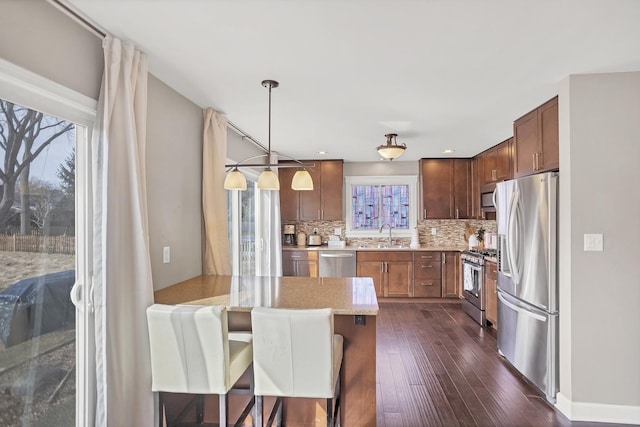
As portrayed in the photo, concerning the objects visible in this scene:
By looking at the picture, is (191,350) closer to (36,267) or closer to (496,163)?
(36,267)

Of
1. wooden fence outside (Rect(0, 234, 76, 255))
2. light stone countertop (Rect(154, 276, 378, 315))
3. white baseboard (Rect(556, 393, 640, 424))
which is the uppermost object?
wooden fence outside (Rect(0, 234, 76, 255))

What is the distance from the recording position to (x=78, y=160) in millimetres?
1755

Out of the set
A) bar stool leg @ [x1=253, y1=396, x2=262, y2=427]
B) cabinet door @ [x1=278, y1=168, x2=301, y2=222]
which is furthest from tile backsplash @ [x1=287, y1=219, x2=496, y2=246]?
bar stool leg @ [x1=253, y1=396, x2=262, y2=427]

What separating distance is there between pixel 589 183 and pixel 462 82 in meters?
1.14

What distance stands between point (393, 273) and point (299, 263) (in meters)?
1.54

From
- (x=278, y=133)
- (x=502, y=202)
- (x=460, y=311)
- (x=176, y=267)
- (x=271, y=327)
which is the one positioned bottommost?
(x=460, y=311)

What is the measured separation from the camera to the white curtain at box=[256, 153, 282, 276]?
4984 millimetres

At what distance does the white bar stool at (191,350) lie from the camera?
169 centimetres

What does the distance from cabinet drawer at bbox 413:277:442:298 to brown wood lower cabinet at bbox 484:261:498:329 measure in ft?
3.66

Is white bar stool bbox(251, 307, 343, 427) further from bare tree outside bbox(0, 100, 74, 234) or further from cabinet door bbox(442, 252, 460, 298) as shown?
cabinet door bbox(442, 252, 460, 298)

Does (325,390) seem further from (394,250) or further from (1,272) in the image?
(394,250)

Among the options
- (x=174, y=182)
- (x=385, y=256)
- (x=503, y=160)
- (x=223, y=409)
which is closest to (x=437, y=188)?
(x=503, y=160)

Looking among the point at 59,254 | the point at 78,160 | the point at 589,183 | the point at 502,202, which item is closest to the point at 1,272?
the point at 59,254

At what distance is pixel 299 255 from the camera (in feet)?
18.1
